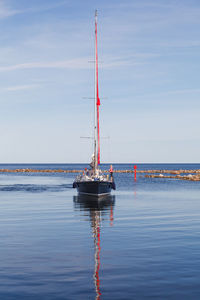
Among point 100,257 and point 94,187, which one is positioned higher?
point 94,187

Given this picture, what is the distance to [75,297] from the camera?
36.4 feet

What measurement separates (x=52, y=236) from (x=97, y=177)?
74.8ft

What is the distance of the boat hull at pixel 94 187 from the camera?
42.4 metres

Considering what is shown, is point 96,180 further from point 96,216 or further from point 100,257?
point 100,257

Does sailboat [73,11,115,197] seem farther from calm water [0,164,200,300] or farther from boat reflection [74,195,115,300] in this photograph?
calm water [0,164,200,300]

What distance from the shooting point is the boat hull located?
42.4 metres

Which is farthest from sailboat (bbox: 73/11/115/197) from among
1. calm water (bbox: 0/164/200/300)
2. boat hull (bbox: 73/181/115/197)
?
calm water (bbox: 0/164/200/300)

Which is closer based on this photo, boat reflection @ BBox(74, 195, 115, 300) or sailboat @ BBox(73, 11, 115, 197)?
boat reflection @ BBox(74, 195, 115, 300)

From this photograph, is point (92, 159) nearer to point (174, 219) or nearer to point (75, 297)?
point (174, 219)

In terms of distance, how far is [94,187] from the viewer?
4253cm

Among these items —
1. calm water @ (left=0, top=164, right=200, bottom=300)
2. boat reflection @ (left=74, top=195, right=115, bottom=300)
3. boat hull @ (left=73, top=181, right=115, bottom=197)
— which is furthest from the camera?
boat hull @ (left=73, top=181, right=115, bottom=197)

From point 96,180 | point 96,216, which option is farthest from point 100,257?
point 96,180

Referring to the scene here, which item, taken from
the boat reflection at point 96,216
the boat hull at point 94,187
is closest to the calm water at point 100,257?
the boat reflection at point 96,216

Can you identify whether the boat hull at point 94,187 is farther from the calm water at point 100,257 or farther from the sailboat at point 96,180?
the calm water at point 100,257
